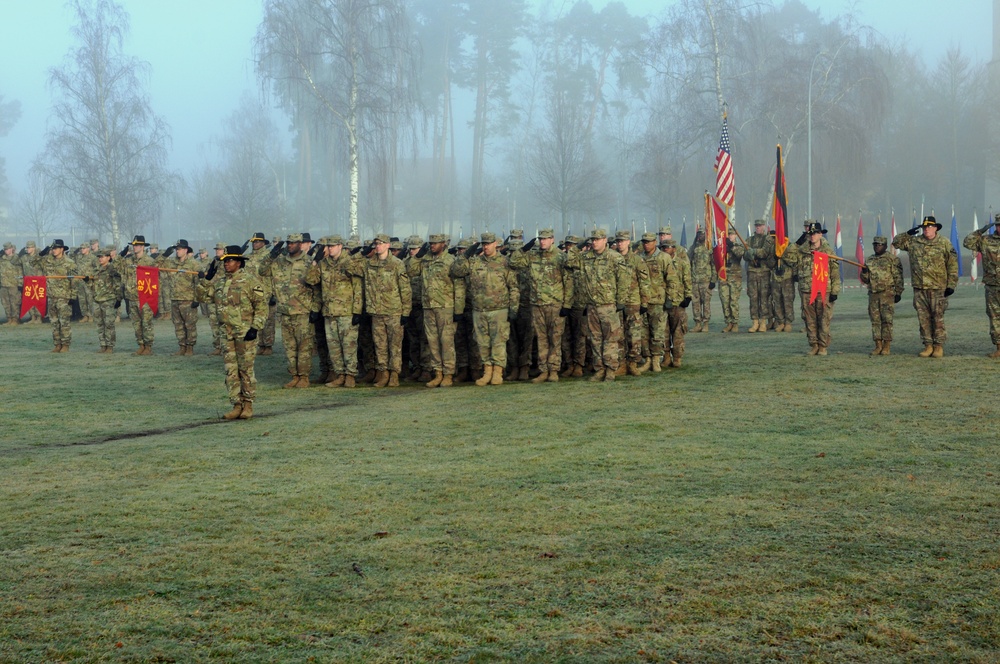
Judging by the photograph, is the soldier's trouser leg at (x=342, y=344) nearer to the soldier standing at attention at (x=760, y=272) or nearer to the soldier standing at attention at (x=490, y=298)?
the soldier standing at attention at (x=490, y=298)

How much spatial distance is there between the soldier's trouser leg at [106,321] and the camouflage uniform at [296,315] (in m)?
6.15

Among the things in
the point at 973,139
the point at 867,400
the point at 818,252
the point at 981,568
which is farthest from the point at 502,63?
the point at 981,568

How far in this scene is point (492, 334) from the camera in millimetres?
15141

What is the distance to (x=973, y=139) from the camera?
6956 centimetres

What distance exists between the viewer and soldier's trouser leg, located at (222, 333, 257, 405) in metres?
12.4

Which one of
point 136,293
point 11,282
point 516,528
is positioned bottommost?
point 516,528

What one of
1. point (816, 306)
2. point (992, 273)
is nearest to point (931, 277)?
point (992, 273)

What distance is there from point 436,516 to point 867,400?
6.84 metres

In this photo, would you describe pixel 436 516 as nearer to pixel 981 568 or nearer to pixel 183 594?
pixel 183 594

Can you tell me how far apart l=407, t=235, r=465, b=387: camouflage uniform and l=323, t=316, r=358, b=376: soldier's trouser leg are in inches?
43.0

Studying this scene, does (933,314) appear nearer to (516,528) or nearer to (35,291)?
(516,528)

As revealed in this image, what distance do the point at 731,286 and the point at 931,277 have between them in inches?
261

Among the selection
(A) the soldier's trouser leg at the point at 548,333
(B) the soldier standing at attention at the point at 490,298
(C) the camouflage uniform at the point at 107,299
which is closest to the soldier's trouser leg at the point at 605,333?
(A) the soldier's trouser leg at the point at 548,333

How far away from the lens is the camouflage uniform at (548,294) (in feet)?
49.5
